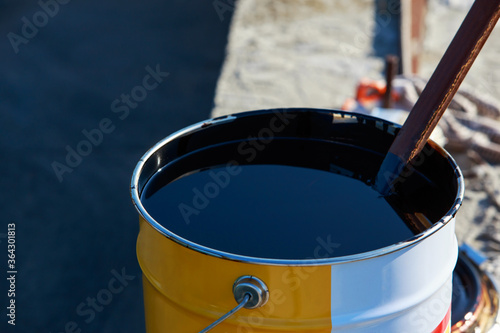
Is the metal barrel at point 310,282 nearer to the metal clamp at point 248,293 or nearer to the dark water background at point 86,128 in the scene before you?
the metal clamp at point 248,293

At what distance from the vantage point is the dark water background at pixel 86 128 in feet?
9.18

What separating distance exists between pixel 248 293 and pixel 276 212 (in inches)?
15.2

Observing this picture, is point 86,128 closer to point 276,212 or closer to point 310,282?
point 276,212

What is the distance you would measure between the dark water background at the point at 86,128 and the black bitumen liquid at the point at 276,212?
1.21 metres

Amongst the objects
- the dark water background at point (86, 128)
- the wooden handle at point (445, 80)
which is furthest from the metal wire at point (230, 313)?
the dark water background at point (86, 128)

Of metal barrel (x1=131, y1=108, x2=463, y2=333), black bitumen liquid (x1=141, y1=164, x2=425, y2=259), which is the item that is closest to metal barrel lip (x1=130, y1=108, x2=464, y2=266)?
metal barrel (x1=131, y1=108, x2=463, y2=333)

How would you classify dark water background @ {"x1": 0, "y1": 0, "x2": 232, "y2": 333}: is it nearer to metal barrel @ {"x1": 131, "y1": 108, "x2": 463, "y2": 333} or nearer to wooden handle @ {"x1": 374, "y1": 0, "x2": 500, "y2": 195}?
metal barrel @ {"x1": 131, "y1": 108, "x2": 463, "y2": 333}

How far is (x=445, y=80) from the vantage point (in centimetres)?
127

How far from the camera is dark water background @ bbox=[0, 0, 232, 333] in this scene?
280 centimetres

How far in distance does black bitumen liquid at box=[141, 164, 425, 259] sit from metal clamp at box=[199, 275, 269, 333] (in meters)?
0.19

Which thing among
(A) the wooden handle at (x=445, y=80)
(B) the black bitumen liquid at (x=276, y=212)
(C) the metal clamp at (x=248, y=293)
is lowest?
(B) the black bitumen liquid at (x=276, y=212)

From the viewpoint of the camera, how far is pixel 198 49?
506 centimetres

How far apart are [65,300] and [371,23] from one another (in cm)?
391

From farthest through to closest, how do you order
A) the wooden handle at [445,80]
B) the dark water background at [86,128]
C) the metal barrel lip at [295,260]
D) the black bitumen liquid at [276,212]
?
the dark water background at [86,128] → the black bitumen liquid at [276,212] → the wooden handle at [445,80] → the metal barrel lip at [295,260]
